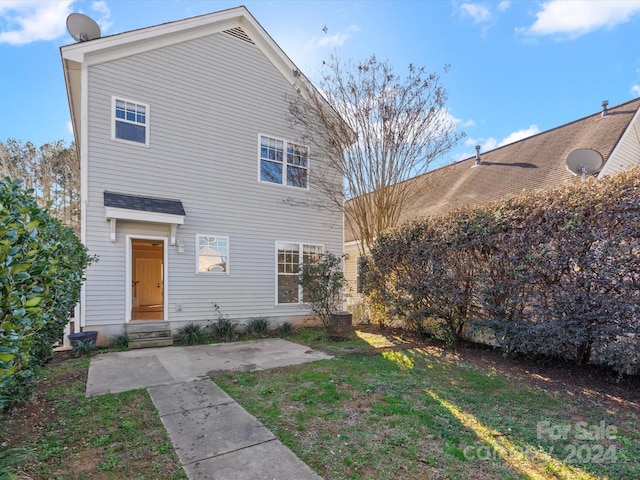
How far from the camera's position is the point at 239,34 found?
997cm

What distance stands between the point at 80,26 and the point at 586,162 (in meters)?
13.2

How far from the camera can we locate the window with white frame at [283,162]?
10102 millimetres

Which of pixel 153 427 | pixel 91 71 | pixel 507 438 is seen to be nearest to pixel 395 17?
pixel 91 71

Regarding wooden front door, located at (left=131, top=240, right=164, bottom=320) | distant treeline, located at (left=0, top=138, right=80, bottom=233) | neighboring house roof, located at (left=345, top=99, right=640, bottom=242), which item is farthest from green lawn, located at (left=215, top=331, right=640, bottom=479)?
distant treeline, located at (left=0, top=138, right=80, bottom=233)

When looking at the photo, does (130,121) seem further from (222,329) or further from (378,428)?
(378,428)

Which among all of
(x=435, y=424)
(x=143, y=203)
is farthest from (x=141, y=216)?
(x=435, y=424)

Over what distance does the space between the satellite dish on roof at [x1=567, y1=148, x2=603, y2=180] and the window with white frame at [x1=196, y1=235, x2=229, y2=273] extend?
925 centimetres

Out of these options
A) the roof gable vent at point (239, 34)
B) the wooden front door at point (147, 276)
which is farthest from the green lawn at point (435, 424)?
the wooden front door at point (147, 276)

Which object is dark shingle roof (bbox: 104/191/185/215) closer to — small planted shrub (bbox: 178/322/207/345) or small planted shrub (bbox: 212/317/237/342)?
small planted shrub (bbox: 178/322/207/345)

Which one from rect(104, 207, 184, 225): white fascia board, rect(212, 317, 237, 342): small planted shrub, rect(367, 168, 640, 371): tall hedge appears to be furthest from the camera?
rect(212, 317, 237, 342): small planted shrub

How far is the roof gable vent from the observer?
32.2ft

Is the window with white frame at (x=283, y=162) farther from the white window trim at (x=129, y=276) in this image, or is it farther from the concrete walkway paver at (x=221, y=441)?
the concrete walkway paver at (x=221, y=441)

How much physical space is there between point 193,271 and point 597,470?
325 inches

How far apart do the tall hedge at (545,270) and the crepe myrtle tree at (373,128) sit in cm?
331
